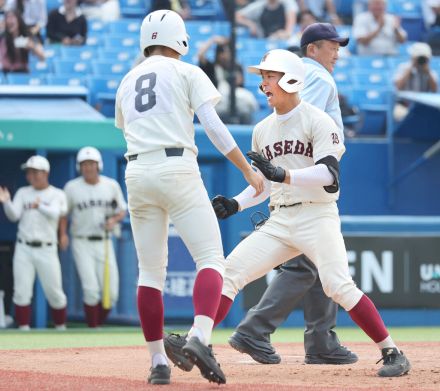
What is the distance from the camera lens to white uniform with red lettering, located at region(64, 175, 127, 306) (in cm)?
1175

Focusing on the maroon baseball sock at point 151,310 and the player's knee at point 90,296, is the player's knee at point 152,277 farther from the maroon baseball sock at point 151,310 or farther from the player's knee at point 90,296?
the player's knee at point 90,296

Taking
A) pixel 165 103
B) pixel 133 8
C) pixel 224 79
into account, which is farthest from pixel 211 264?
pixel 133 8

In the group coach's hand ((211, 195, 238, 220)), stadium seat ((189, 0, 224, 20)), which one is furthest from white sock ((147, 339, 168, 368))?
stadium seat ((189, 0, 224, 20))

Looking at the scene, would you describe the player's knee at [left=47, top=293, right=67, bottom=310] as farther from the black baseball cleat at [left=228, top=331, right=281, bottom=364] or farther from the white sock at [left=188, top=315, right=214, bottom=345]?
the white sock at [left=188, top=315, right=214, bottom=345]

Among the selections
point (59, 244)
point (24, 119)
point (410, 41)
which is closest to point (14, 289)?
point (59, 244)

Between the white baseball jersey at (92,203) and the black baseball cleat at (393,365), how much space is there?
6063 millimetres

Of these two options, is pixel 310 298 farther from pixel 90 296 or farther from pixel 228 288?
pixel 90 296

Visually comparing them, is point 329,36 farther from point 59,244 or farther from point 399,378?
point 59,244

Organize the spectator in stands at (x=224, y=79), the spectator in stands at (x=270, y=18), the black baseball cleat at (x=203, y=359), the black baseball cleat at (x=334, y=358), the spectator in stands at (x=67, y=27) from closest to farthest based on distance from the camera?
the black baseball cleat at (x=203, y=359) < the black baseball cleat at (x=334, y=358) < the spectator in stands at (x=224, y=79) < the spectator in stands at (x=67, y=27) < the spectator in stands at (x=270, y=18)

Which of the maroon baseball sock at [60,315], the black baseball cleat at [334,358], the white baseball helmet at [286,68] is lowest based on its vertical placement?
the maroon baseball sock at [60,315]

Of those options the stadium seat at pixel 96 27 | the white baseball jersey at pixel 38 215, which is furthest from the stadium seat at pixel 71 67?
the white baseball jersey at pixel 38 215

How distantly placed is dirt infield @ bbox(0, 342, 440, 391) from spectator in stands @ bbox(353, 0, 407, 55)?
8.62 m

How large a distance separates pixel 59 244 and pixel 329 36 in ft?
19.2

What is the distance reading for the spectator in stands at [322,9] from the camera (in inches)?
665
